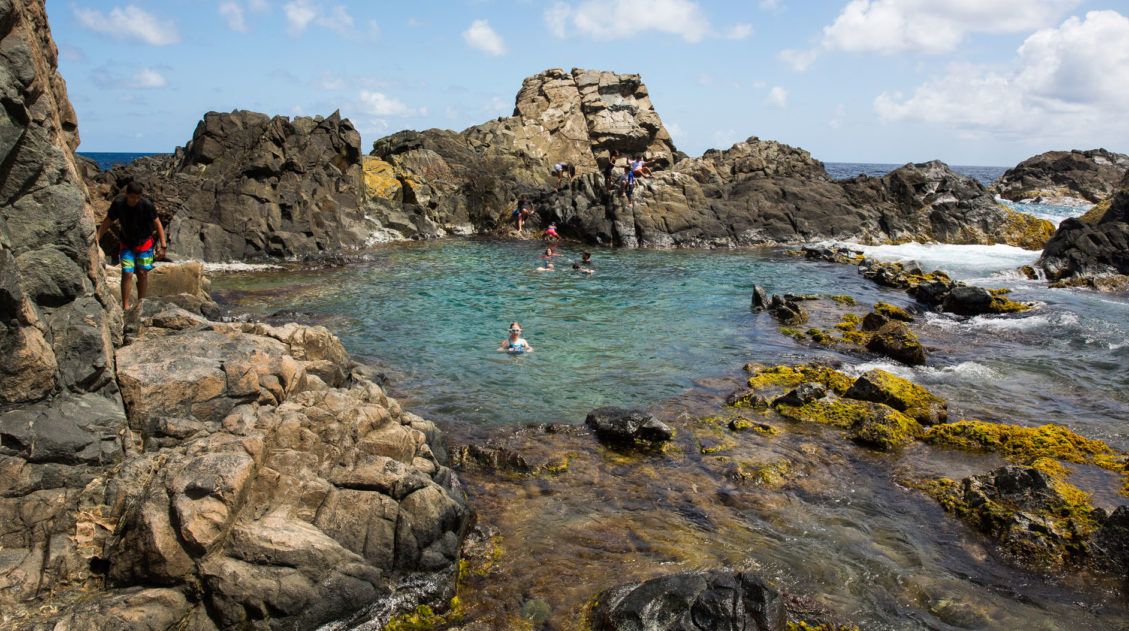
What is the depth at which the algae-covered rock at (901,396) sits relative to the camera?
15273mm

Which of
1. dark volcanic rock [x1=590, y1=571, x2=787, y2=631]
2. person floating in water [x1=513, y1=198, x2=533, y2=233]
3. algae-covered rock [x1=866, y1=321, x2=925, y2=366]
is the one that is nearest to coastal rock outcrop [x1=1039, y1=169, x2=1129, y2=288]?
algae-covered rock [x1=866, y1=321, x2=925, y2=366]

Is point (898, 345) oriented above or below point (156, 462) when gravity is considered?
below

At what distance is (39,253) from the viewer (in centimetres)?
870

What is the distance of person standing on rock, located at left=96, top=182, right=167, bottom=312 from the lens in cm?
1301

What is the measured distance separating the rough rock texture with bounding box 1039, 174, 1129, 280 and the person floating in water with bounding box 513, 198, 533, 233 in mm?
33727

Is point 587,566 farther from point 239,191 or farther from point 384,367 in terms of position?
point 239,191

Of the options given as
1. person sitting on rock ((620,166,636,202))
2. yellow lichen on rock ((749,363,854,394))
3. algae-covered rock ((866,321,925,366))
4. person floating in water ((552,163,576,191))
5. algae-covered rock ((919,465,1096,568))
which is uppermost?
person floating in water ((552,163,576,191))

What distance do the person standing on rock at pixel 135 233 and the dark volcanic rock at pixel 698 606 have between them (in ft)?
36.0

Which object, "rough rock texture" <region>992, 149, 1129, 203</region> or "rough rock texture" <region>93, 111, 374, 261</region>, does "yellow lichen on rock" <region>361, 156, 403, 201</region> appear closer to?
"rough rock texture" <region>93, 111, 374, 261</region>

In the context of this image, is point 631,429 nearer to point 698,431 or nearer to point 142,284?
point 698,431

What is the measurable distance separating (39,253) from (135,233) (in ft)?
16.4

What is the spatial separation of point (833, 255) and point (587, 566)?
39.5 meters

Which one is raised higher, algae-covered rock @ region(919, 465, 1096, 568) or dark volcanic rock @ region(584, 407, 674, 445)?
dark volcanic rock @ region(584, 407, 674, 445)

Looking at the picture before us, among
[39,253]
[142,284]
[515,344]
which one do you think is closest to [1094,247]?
[515,344]
